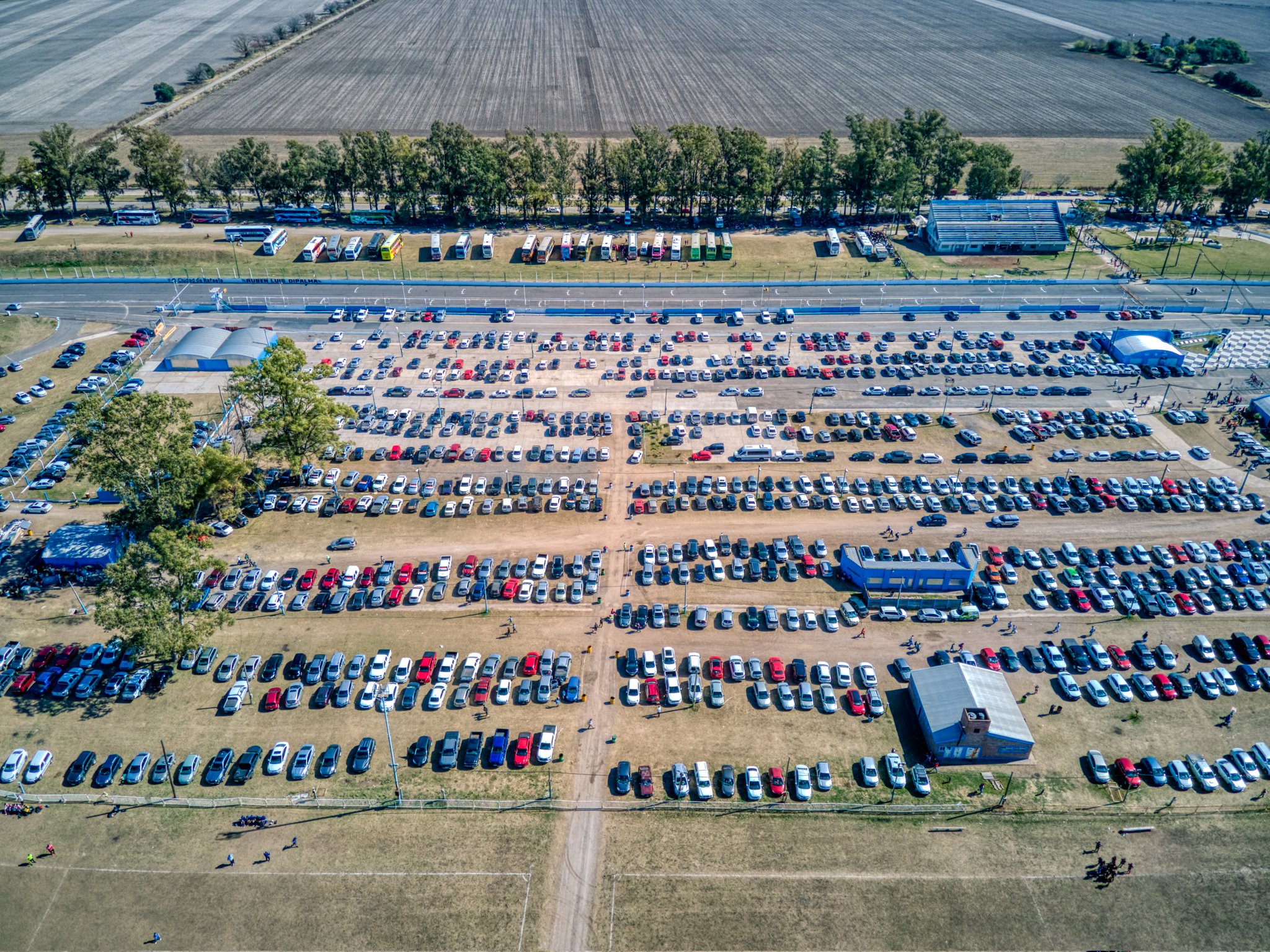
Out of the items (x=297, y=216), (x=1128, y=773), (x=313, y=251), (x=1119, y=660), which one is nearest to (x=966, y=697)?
(x=1128, y=773)

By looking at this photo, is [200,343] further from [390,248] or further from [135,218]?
[135,218]

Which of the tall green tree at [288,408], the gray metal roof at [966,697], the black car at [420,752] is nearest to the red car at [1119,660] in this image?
the gray metal roof at [966,697]

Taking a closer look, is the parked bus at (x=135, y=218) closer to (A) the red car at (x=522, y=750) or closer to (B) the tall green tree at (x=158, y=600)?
(B) the tall green tree at (x=158, y=600)

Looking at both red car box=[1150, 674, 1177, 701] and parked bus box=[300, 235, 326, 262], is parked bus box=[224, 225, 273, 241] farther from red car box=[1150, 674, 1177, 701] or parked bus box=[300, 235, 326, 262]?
red car box=[1150, 674, 1177, 701]

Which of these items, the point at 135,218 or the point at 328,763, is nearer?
the point at 328,763

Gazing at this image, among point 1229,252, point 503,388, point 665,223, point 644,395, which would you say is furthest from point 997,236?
point 503,388

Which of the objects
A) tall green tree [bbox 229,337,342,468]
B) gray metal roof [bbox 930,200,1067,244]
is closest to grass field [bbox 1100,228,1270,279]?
gray metal roof [bbox 930,200,1067,244]

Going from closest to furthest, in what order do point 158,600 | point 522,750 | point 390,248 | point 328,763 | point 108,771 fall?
point 108,771 → point 328,763 → point 522,750 → point 158,600 → point 390,248

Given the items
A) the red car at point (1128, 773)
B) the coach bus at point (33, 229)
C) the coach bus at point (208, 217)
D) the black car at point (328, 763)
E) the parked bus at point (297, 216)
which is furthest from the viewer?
the coach bus at point (208, 217)
